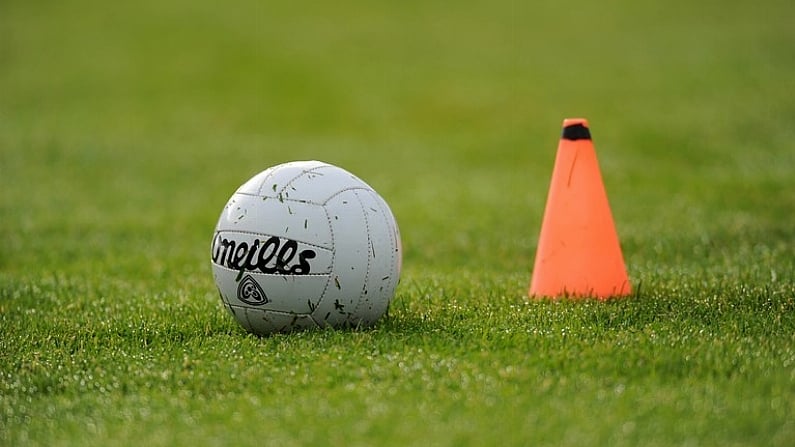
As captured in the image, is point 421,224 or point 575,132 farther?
point 421,224

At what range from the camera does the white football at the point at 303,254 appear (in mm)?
6543

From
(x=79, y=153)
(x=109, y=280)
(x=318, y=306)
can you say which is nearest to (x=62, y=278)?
(x=109, y=280)

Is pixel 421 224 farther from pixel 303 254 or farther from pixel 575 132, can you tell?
pixel 303 254

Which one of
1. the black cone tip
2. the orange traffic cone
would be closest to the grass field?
the orange traffic cone

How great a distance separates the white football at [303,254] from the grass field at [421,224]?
19cm

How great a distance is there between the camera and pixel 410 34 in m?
34.4

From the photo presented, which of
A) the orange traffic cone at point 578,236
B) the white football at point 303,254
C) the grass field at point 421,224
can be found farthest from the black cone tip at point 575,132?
the white football at point 303,254

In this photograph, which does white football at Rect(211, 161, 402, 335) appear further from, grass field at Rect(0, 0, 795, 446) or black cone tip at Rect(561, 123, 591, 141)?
black cone tip at Rect(561, 123, 591, 141)

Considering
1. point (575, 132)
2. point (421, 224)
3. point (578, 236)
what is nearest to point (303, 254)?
point (578, 236)

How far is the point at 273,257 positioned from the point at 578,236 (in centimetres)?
255

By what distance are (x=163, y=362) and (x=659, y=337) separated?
119 inches

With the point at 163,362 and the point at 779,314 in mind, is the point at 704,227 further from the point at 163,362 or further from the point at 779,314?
the point at 163,362

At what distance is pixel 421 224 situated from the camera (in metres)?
12.9

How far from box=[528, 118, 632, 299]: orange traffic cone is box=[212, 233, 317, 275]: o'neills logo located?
2197 mm
